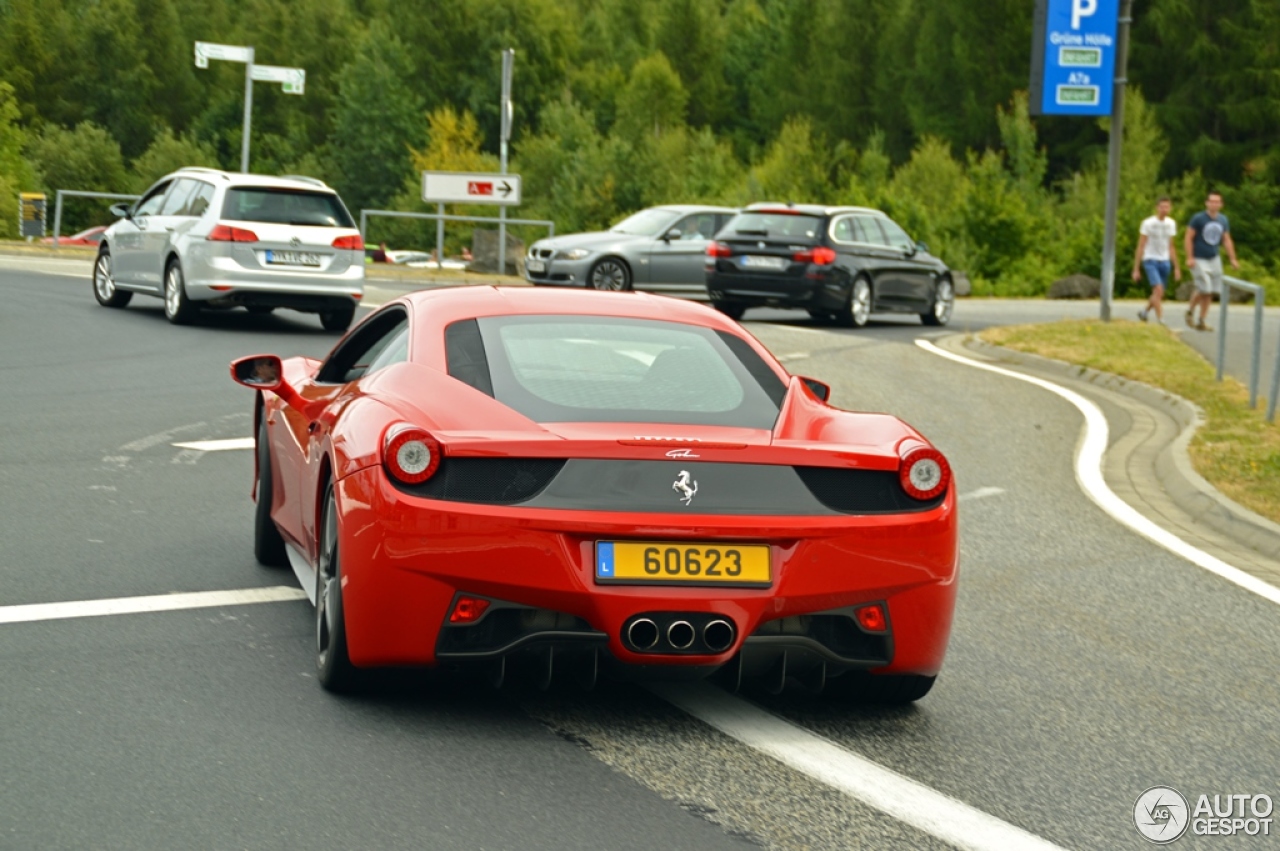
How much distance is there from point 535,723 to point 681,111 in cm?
10162

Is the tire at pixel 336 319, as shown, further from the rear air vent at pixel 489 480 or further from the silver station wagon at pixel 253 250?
the rear air vent at pixel 489 480

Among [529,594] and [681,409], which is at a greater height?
[681,409]

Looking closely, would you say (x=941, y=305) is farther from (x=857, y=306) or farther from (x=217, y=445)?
(x=217, y=445)

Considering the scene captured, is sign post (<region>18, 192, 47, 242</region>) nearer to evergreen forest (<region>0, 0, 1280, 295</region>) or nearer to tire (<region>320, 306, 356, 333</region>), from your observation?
evergreen forest (<region>0, 0, 1280, 295</region>)

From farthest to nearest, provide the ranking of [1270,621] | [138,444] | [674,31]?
[674,31]
[138,444]
[1270,621]

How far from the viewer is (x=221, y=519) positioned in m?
8.72

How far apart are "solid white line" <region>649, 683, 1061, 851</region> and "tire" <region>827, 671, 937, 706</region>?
311mm

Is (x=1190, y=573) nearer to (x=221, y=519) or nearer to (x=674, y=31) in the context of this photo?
(x=221, y=519)

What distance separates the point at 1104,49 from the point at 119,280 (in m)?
12.8

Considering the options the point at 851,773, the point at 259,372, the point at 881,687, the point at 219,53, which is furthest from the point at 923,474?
the point at 219,53

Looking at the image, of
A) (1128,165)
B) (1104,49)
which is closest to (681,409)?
(1104,49)

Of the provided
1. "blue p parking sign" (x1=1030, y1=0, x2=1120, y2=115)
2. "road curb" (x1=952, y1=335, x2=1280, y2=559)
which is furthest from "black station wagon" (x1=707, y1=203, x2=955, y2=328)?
"road curb" (x1=952, y1=335, x2=1280, y2=559)

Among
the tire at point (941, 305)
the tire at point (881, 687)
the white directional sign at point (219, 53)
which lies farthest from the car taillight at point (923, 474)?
the white directional sign at point (219, 53)

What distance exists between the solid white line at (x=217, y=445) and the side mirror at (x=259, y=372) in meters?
4.09
